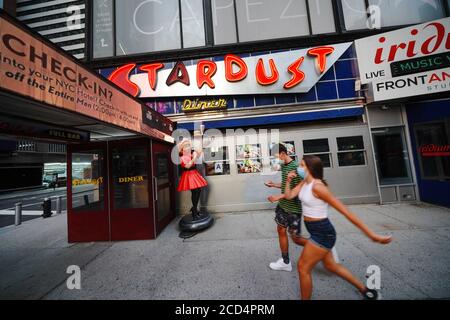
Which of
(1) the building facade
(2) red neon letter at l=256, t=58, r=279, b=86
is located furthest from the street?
(2) red neon letter at l=256, t=58, r=279, b=86

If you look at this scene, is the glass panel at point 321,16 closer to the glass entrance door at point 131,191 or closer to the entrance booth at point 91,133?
the entrance booth at point 91,133

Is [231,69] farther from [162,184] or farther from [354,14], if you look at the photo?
[354,14]

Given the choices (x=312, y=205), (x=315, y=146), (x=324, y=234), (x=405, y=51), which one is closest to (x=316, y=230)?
(x=324, y=234)

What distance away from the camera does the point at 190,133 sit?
6988mm

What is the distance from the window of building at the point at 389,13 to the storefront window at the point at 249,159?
6.27 meters

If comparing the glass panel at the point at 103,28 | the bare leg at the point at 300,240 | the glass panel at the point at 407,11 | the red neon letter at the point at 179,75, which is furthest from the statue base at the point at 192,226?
the glass panel at the point at 407,11

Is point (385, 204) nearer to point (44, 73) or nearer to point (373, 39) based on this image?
point (373, 39)

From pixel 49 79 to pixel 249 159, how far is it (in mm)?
5539

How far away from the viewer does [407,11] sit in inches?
286

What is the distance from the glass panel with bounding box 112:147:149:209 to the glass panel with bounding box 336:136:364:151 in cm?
666

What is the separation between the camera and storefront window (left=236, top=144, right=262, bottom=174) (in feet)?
21.8
